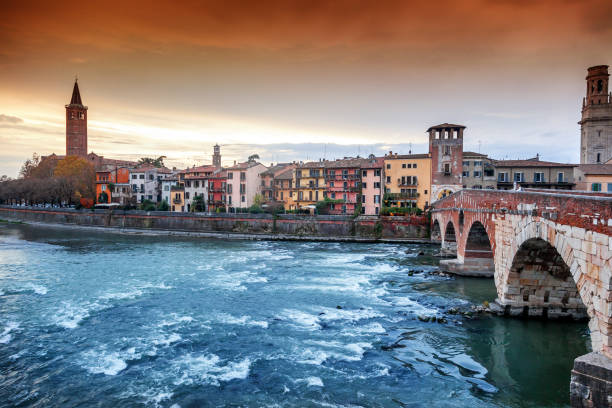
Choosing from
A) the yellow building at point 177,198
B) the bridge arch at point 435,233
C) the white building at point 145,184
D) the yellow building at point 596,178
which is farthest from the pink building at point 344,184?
the white building at point 145,184

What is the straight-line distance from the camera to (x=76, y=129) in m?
118

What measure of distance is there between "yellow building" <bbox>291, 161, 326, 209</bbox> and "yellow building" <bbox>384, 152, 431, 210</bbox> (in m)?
10.2

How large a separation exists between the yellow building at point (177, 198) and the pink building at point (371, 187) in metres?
31.5

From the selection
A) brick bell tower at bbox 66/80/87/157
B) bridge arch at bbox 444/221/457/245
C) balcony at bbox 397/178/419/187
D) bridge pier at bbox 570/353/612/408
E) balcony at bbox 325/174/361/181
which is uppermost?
brick bell tower at bbox 66/80/87/157

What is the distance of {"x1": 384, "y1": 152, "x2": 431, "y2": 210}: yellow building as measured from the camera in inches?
2018

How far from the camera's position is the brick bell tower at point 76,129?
117375mm

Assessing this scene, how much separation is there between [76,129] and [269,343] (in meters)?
126

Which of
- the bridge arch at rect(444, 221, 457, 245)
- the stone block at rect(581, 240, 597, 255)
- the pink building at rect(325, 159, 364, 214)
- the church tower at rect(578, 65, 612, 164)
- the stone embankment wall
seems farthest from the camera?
the pink building at rect(325, 159, 364, 214)

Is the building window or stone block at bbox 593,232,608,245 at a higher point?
the building window

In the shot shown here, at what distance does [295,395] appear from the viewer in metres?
10.9

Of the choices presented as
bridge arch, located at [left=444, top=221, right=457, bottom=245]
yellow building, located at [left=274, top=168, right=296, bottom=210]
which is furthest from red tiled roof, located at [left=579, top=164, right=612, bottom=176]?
yellow building, located at [left=274, top=168, right=296, bottom=210]

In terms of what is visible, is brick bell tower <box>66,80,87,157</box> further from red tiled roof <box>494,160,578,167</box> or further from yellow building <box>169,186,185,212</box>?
red tiled roof <box>494,160,578,167</box>

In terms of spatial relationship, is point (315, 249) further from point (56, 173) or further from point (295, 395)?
point (56, 173)

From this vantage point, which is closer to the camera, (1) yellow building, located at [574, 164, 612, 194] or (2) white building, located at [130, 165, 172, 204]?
(1) yellow building, located at [574, 164, 612, 194]
